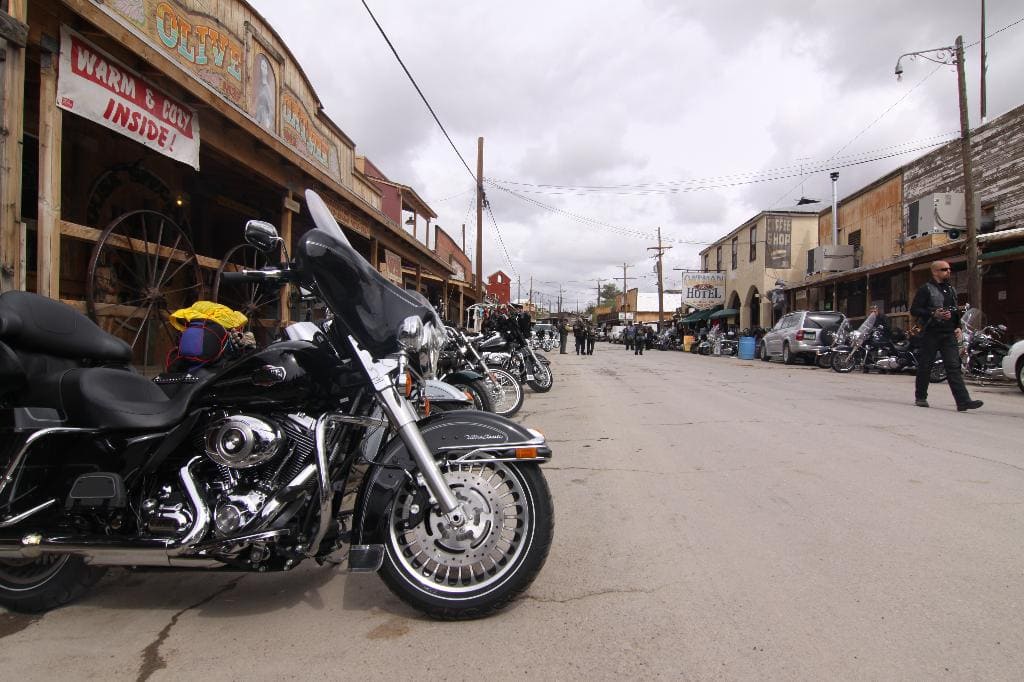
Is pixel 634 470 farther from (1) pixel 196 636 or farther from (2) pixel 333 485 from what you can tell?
(1) pixel 196 636

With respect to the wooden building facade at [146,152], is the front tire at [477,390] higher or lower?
lower

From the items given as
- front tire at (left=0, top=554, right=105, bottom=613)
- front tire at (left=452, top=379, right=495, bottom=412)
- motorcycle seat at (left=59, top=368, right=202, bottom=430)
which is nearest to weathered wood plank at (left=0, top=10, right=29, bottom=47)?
motorcycle seat at (left=59, top=368, right=202, bottom=430)

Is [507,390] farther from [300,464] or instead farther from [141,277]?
[300,464]

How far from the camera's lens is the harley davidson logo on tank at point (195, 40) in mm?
7012

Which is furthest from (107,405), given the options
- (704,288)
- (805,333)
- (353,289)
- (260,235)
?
(704,288)

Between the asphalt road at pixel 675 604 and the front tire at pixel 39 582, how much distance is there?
0.24 ft

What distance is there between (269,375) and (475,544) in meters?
1.05

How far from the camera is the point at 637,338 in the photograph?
29875mm

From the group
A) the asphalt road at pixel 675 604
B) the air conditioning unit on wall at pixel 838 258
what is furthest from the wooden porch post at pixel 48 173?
the air conditioning unit on wall at pixel 838 258

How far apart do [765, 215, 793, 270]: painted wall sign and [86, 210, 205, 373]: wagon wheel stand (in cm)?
3164

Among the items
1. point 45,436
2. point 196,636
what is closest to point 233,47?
point 45,436

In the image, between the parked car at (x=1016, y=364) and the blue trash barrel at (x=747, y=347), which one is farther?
the blue trash barrel at (x=747, y=347)

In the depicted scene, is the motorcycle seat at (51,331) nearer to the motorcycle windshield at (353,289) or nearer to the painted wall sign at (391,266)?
the motorcycle windshield at (353,289)

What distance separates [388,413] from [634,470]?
3158 mm
